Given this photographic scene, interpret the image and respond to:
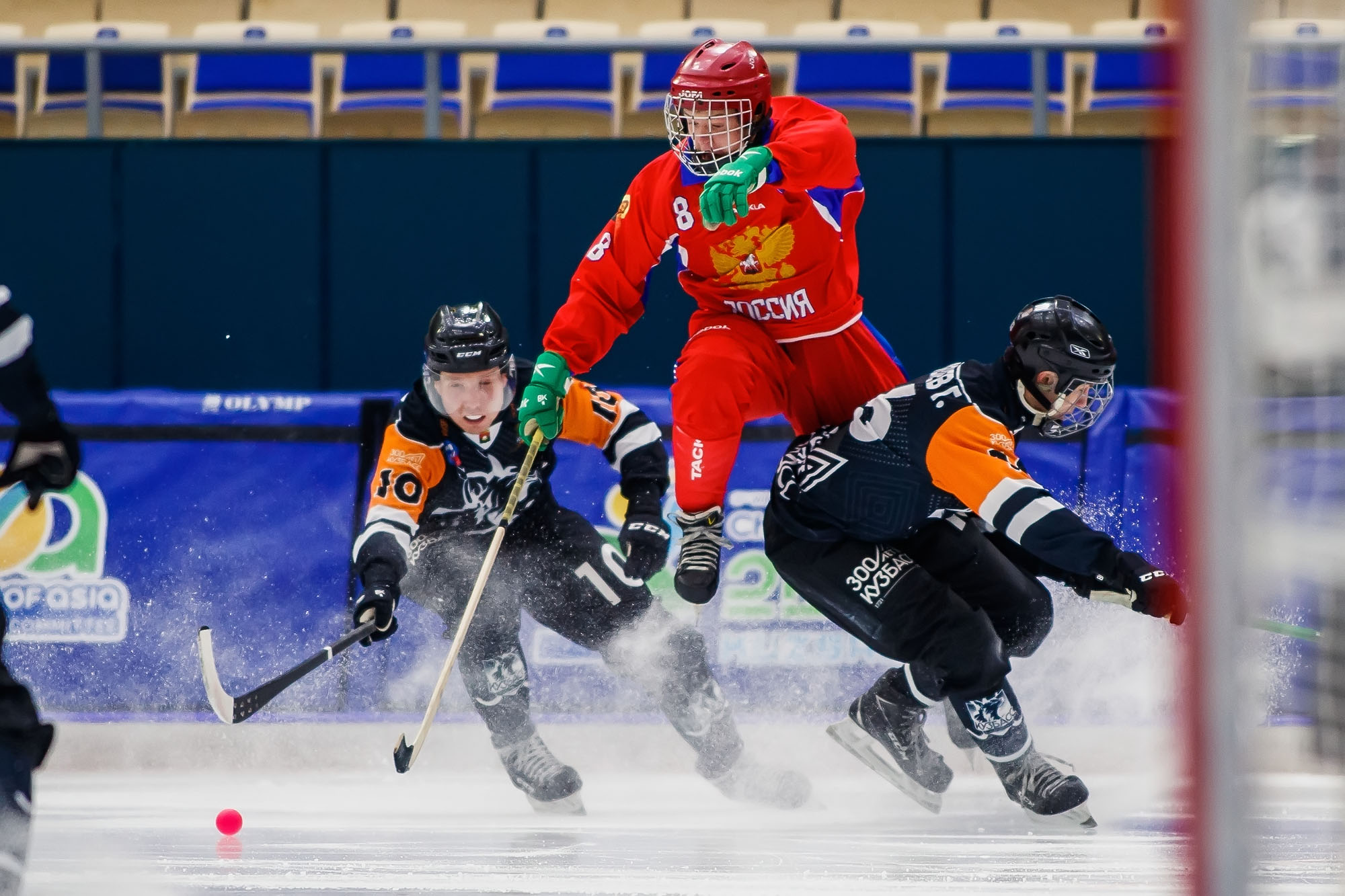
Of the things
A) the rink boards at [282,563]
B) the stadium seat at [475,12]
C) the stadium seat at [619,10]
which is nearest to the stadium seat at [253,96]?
the stadium seat at [475,12]

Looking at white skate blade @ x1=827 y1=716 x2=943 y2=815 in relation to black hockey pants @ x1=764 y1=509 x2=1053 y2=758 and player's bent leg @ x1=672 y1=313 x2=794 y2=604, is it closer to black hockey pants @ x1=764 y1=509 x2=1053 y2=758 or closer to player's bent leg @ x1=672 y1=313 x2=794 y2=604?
black hockey pants @ x1=764 y1=509 x2=1053 y2=758

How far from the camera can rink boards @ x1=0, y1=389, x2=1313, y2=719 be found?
485cm

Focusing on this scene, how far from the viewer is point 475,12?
8.61m

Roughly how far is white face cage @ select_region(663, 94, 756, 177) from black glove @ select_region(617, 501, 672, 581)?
2.90ft

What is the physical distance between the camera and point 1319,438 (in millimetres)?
1863

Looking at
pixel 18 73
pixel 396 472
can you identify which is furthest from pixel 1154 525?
pixel 18 73

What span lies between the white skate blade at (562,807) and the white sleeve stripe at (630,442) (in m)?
0.85

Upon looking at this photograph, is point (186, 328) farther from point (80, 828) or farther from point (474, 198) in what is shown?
point (80, 828)

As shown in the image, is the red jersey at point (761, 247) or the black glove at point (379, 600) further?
the black glove at point (379, 600)

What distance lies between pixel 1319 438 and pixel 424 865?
2.08 m

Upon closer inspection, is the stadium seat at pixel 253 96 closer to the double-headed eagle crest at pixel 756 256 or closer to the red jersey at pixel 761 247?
the red jersey at pixel 761 247

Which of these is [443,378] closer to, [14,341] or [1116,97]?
[14,341]

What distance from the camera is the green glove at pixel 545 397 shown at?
3.89m

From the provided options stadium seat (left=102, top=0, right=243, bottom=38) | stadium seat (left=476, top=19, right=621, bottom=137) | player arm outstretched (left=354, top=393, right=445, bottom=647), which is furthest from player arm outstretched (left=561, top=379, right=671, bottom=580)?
stadium seat (left=102, top=0, right=243, bottom=38)
